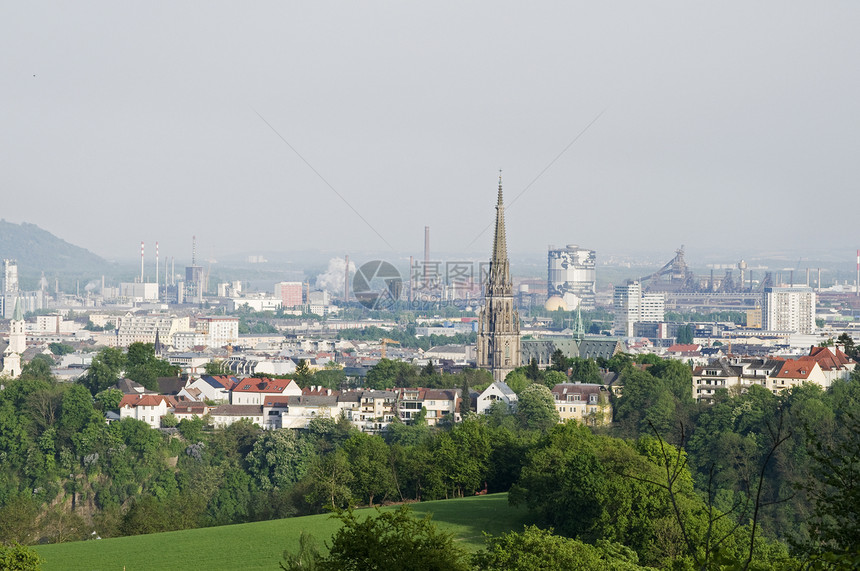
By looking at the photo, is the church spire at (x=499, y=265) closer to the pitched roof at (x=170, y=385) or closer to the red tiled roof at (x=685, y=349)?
the pitched roof at (x=170, y=385)

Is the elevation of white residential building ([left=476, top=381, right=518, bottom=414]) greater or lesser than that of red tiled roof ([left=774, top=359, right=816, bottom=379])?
lesser

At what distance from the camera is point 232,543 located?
127ft

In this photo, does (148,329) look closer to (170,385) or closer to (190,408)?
(170,385)

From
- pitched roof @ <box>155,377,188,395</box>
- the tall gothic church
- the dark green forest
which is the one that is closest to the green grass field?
the dark green forest

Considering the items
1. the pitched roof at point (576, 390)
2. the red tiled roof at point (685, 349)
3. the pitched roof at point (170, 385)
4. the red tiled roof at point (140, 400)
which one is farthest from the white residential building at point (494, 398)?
the red tiled roof at point (685, 349)

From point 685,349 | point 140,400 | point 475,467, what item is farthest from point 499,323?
point 685,349

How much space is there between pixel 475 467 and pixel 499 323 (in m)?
46.8

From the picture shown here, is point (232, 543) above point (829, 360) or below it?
below

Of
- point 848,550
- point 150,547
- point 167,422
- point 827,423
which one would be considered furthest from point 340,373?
point 848,550

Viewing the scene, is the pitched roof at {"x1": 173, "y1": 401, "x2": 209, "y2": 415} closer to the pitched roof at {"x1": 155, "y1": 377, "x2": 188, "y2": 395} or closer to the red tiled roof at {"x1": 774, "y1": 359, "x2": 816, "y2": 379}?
the pitched roof at {"x1": 155, "y1": 377, "x2": 188, "y2": 395}

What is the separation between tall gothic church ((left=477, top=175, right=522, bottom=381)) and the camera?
95.2m

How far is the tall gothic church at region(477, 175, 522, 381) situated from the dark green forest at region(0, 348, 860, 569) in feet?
54.9

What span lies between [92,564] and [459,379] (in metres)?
51.5

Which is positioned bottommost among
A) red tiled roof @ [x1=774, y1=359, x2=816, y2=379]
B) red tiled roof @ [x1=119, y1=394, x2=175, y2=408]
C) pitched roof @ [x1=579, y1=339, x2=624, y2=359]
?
red tiled roof @ [x1=119, y1=394, x2=175, y2=408]
